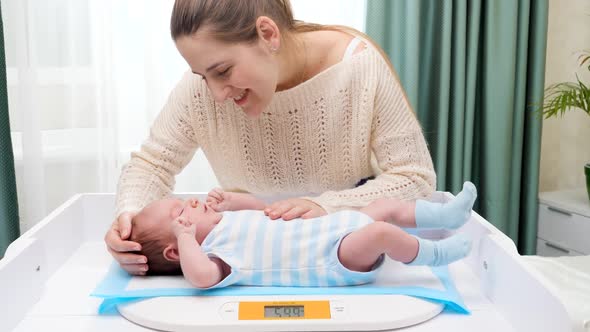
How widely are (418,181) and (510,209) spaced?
1.62m

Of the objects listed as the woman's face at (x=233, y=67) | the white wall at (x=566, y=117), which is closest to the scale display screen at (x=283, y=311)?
the woman's face at (x=233, y=67)

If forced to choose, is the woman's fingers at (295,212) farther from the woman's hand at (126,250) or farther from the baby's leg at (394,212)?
the woman's hand at (126,250)

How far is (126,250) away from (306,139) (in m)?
0.51

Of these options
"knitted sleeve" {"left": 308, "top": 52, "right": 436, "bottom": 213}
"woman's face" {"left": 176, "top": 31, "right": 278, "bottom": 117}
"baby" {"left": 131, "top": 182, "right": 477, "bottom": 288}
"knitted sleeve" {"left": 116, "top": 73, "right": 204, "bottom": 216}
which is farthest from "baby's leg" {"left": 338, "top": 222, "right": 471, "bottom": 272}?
"knitted sleeve" {"left": 116, "top": 73, "right": 204, "bottom": 216}

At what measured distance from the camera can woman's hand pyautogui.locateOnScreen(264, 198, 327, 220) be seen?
1.15m

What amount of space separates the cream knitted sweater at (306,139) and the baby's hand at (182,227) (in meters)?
0.22

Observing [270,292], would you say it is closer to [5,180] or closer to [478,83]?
[5,180]

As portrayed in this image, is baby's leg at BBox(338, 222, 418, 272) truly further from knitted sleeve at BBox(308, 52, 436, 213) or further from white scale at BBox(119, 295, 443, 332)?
knitted sleeve at BBox(308, 52, 436, 213)

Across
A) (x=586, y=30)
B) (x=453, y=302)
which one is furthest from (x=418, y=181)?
(x=586, y=30)

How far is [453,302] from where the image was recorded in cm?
98

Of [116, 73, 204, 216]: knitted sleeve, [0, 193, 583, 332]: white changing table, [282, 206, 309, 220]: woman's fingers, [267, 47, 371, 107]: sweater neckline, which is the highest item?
[267, 47, 371, 107]: sweater neckline

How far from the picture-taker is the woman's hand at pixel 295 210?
1150 mm

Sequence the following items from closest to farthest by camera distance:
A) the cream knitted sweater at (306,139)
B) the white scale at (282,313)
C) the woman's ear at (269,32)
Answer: the white scale at (282,313) < the woman's ear at (269,32) < the cream knitted sweater at (306,139)

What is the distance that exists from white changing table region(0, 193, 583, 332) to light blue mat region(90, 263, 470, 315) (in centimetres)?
2
